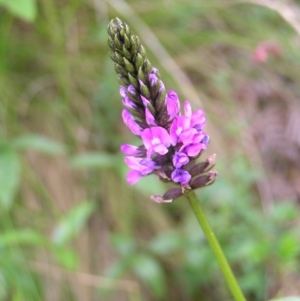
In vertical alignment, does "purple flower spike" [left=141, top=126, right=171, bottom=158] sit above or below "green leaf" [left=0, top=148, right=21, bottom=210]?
above

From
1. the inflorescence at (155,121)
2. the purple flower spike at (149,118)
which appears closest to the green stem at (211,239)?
the inflorescence at (155,121)

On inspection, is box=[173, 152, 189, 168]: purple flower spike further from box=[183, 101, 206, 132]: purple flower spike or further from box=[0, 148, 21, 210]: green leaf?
box=[0, 148, 21, 210]: green leaf

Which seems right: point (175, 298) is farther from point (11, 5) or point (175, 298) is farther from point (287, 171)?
point (11, 5)

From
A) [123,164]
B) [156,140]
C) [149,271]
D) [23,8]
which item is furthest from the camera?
[123,164]

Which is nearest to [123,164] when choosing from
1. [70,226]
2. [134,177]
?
[70,226]

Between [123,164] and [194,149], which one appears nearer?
[194,149]

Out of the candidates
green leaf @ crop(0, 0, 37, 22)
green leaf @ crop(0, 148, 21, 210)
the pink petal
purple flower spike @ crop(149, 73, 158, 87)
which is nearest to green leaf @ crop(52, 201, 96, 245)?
green leaf @ crop(0, 148, 21, 210)

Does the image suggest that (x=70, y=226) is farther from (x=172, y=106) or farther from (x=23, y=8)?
(x=172, y=106)
